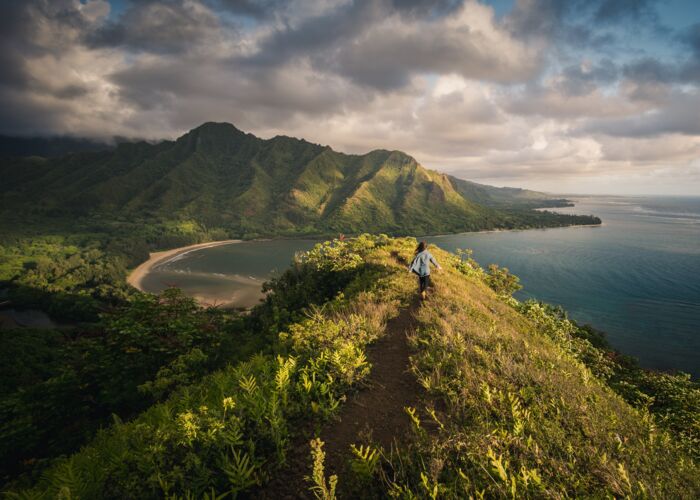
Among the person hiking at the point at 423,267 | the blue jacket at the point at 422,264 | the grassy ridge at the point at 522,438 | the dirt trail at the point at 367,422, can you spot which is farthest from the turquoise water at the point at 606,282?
the dirt trail at the point at 367,422

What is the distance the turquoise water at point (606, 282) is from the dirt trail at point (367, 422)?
267 feet

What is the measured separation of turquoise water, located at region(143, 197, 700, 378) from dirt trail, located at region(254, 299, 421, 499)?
81258 millimetres

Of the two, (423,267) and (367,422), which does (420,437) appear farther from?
(423,267)

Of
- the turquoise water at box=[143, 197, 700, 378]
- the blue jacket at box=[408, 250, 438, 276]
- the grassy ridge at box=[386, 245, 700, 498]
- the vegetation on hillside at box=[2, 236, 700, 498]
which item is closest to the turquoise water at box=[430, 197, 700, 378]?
the turquoise water at box=[143, 197, 700, 378]

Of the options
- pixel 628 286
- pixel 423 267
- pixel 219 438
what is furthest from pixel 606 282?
pixel 219 438

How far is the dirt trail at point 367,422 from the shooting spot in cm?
470

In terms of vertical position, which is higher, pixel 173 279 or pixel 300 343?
pixel 300 343

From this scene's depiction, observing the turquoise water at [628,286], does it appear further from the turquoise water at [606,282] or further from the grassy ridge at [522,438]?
the grassy ridge at [522,438]

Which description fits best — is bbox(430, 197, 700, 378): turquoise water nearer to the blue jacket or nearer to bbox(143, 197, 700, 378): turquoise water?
bbox(143, 197, 700, 378): turquoise water

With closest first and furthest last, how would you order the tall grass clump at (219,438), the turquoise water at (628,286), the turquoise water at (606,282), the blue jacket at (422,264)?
the tall grass clump at (219,438) → the blue jacket at (422,264) → the turquoise water at (628,286) → the turquoise water at (606,282)

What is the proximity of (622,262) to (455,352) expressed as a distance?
18509 centimetres

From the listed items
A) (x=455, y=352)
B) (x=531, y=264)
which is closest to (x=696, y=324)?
(x=531, y=264)

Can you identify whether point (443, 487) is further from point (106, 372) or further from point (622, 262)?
point (622, 262)

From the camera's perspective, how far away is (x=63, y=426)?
48.0ft
